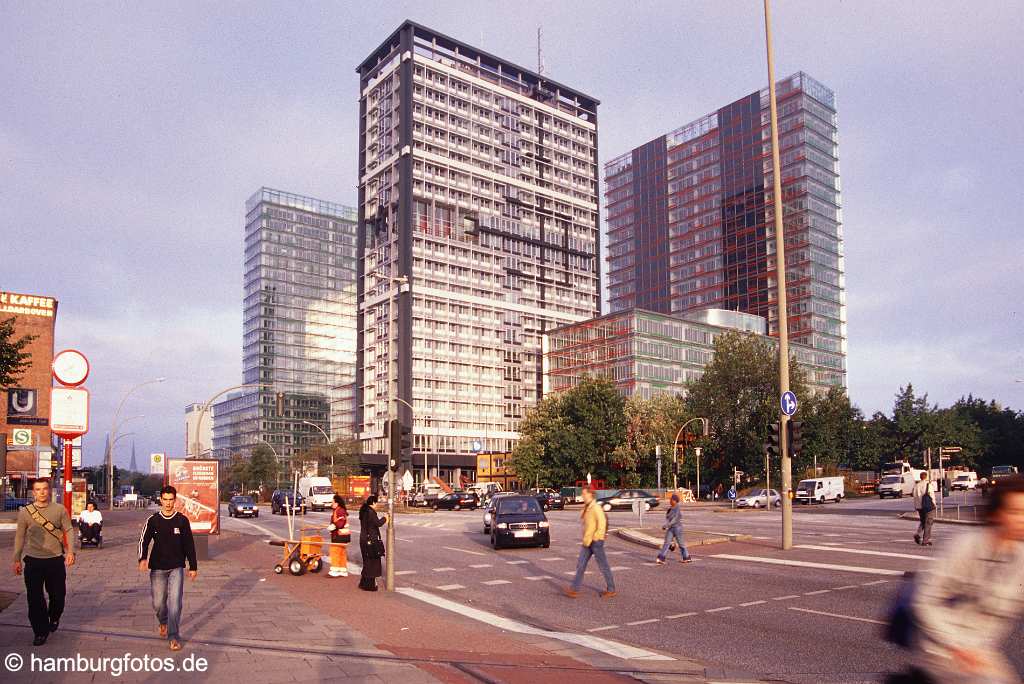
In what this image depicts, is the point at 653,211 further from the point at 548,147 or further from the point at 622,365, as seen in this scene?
the point at 622,365

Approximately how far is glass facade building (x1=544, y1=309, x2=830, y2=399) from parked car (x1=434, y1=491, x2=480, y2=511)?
32.5 m

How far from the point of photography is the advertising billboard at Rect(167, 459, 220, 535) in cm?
2428

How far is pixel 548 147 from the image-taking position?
443ft

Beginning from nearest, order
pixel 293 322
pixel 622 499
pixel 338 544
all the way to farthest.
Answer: pixel 338 544
pixel 622 499
pixel 293 322

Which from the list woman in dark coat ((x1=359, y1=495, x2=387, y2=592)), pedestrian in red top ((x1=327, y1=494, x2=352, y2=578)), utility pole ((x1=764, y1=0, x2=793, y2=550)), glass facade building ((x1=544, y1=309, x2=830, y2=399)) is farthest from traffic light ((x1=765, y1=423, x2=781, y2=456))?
glass facade building ((x1=544, y1=309, x2=830, y2=399))

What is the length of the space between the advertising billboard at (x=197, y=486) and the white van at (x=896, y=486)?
5475 centimetres

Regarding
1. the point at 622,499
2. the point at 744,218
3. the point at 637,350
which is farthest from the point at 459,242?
the point at 622,499

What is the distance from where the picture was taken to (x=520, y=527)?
80.7 ft

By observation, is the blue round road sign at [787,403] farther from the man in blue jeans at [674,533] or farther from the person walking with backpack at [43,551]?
the person walking with backpack at [43,551]

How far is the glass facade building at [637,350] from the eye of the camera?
102375 mm

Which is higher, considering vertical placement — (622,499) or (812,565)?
(812,565)

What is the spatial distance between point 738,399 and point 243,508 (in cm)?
4498

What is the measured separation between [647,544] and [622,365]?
79264 mm

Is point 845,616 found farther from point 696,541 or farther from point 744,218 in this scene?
point 744,218
